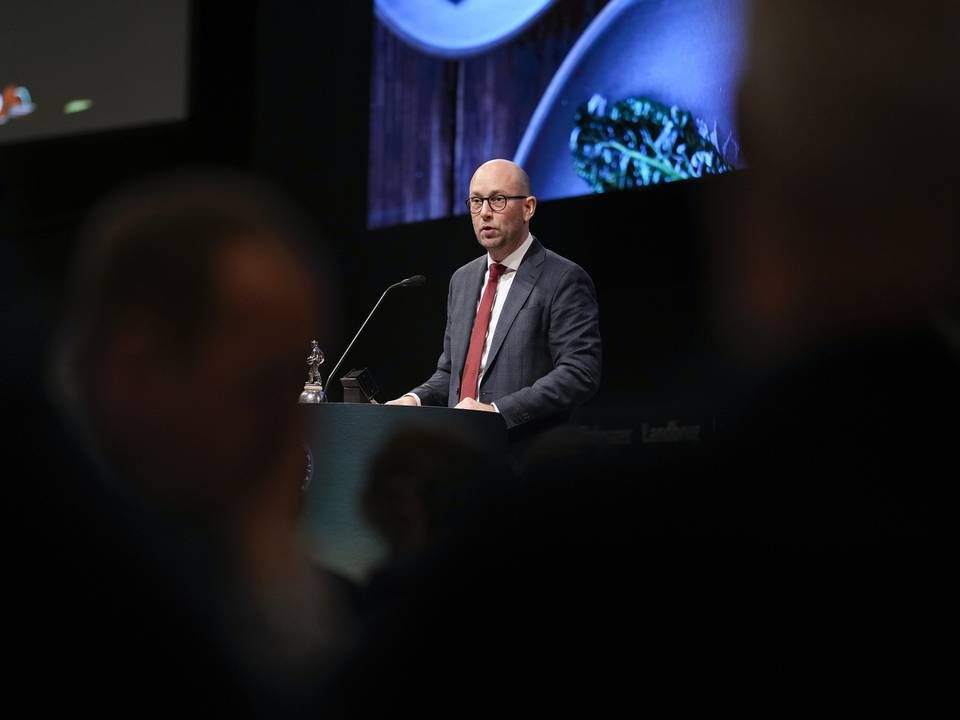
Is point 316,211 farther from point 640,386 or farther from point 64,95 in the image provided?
point 640,386

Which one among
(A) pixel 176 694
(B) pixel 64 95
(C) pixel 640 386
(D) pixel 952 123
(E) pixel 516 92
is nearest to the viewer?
(A) pixel 176 694

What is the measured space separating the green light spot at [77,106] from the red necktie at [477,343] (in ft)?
10.1

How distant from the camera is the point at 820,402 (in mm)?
681

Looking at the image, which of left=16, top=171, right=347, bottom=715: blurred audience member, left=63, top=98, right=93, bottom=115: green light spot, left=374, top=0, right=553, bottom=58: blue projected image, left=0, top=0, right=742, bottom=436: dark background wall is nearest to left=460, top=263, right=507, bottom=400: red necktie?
left=0, top=0, right=742, bottom=436: dark background wall

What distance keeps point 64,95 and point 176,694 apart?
17.2 feet

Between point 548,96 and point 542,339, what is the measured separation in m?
1.79

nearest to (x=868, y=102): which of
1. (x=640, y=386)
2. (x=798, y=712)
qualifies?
(x=798, y=712)

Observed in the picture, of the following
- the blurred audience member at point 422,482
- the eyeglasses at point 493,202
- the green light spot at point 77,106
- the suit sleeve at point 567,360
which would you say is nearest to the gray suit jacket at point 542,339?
the suit sleeve at point 567,360

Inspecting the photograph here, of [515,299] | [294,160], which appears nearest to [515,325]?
[515,299]

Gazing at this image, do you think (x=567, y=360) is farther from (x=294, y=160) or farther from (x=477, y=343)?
Answer: (x=294, y=160)

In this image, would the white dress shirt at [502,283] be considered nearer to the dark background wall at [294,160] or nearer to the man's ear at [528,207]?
the man's ear at [528,207]

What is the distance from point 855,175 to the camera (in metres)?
0.62

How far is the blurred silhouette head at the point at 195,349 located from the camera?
0.53 metres

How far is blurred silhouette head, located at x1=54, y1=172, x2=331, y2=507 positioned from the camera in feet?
1.74
